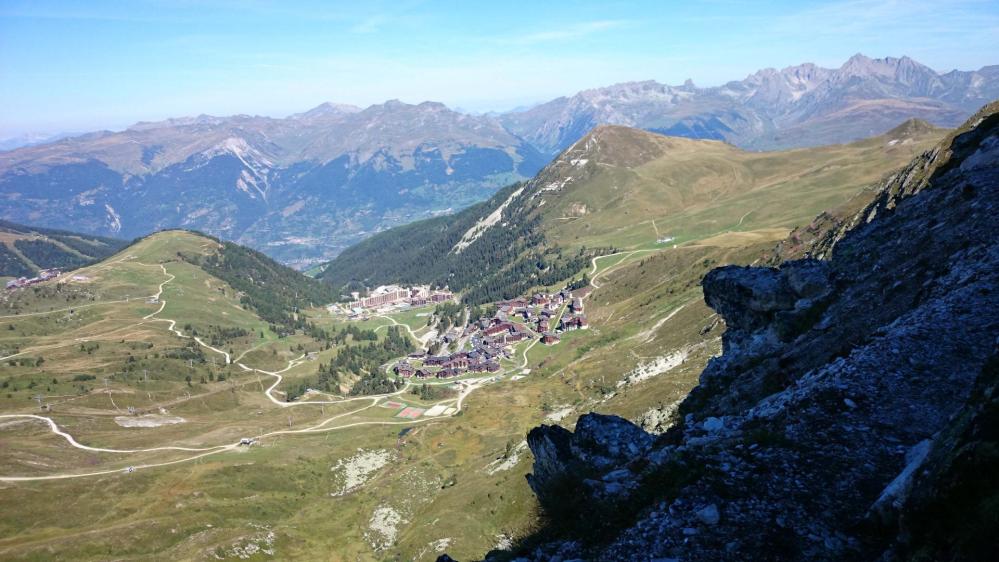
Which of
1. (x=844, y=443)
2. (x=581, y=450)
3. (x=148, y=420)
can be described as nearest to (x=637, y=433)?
(x=581, y=450)

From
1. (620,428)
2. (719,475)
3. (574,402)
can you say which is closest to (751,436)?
(719,475)

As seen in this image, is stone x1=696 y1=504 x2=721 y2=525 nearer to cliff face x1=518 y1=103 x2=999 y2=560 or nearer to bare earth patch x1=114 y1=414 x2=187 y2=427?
cliff face x1=518 y1=103 x2=999 y2=560

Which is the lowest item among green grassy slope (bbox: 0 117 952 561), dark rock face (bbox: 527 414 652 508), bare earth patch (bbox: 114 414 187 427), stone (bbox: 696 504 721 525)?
bare earth patch (bbox: 114 414 187 427)

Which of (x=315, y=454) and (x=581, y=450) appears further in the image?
(x=315, y=454)

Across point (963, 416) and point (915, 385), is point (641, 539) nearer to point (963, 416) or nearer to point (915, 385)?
point (963, 416)

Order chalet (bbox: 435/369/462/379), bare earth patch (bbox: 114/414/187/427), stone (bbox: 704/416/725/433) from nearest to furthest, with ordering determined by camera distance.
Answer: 1. stone (bbox: 704/416/725/433)
2. bare earth patch (bbox: 114/414/187/427)
3. chalet (bbox: 435/369/462/379)

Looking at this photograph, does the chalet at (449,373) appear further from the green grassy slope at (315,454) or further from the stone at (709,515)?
the stone at (709,515)

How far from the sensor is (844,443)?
18.6 metres

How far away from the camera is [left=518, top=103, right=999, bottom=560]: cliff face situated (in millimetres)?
13352

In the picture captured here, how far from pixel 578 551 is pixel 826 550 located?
7.35 metres

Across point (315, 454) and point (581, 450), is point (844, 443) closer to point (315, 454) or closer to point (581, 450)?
point (581, 450)

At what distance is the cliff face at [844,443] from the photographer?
13.4m

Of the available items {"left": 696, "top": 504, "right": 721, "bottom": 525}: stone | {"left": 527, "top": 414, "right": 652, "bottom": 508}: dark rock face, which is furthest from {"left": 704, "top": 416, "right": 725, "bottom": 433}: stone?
{"left": 696, "top": 504, "right": 721, "bottom": 525}: stone

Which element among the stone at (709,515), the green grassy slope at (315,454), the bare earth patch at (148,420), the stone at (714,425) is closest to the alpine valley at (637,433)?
the stone at (709,515)
